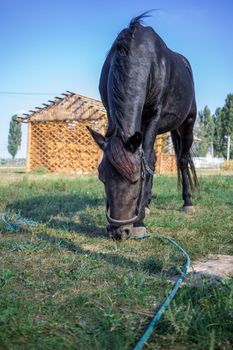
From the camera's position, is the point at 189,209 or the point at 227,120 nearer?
the point at 189,209

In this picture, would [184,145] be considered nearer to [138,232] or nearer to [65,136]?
[138,232]

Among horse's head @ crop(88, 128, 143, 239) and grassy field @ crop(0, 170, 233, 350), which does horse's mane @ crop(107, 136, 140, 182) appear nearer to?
horse's head @ crop(88, 128, 143, 239)

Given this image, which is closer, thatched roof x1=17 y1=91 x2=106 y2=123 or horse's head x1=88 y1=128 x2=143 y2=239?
horse's head x1=88 y1=128 x2=143 y2=239

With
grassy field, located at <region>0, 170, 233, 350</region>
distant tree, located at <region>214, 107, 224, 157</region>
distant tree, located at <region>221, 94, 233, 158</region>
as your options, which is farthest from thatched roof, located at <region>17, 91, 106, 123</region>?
distant tree, located at <region>214, 107, 224, 157</region>

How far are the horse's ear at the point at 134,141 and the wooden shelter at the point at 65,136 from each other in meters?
15.6

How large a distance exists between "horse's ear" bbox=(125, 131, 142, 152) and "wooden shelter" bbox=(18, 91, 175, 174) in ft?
51.1

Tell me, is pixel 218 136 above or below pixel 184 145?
above

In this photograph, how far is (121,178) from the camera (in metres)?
2.88

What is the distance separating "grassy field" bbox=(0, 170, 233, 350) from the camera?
5.04 feet

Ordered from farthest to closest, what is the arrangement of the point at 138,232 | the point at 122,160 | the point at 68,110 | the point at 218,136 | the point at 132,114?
the point at 218,136 → the point at 68,110 → the point at 138,232 → the point at 132,114 → the point at 122,160

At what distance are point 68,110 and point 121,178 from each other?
16859mm

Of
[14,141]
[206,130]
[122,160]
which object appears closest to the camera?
[122,160]

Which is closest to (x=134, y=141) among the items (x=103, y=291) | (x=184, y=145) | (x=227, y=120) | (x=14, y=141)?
(x=103, y=291)

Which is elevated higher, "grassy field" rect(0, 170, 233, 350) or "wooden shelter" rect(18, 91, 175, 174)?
"wooden shelter" rect(18, 91, 175, 174)
